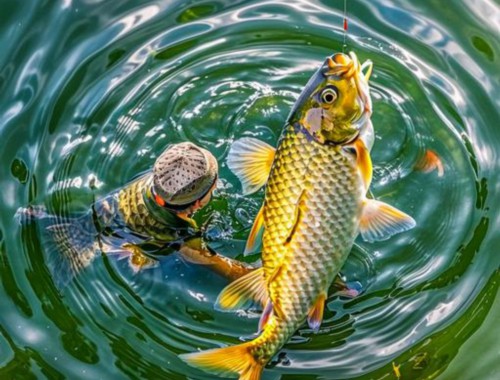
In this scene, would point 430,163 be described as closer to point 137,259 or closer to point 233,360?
point 137,259

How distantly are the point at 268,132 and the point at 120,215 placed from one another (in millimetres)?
1095

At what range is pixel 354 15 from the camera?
18.7ft

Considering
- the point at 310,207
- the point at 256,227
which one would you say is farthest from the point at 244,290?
the point at 310,207

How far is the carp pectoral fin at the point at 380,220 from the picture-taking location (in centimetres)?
380

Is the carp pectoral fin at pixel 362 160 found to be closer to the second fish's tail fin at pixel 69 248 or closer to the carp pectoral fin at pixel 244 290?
the carp pectoral fin at pixel 244 290

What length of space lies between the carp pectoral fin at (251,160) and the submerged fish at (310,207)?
139mm

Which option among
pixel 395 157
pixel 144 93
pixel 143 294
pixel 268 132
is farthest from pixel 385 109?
pixel 143 294

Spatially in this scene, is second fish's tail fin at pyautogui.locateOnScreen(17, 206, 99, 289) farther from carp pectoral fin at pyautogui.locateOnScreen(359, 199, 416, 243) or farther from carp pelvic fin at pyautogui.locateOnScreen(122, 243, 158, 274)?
carp pectoral fin at pyautogui.locateOnScreen(359, 199, 416, 243)

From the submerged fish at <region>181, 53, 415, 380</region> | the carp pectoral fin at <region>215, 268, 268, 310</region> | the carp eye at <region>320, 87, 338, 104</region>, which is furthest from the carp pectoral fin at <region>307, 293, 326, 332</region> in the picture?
the carp eye at <region>320, 87, 338, 104</region>

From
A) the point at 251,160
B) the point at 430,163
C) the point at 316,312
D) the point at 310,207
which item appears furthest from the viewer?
the point at 430,163

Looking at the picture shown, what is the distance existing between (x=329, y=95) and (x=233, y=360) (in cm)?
119

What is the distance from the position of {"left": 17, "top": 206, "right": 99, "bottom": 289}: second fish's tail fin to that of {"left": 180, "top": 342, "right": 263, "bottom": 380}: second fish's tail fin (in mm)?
1085

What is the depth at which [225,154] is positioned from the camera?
5.07 meters

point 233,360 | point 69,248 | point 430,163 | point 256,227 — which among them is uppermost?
point 430,163
